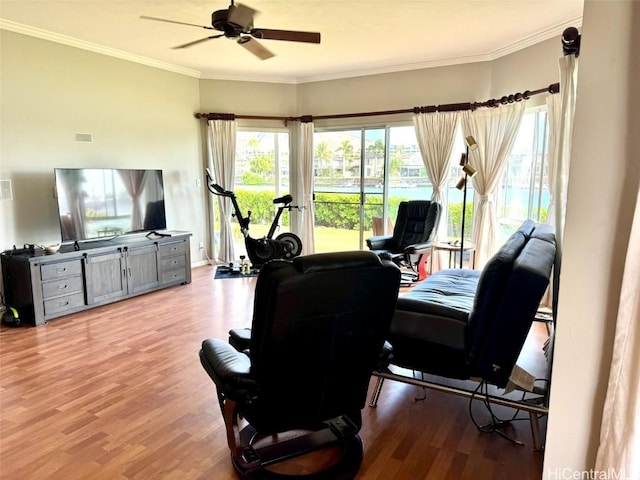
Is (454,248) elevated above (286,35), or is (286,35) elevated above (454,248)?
(286,35)

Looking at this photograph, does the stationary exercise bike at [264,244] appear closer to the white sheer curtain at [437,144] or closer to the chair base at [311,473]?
the white sheer curtain at [437,144]

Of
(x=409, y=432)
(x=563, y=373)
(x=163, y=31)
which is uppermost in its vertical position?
(x=163, y=31)

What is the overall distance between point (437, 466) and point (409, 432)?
282 millimetres

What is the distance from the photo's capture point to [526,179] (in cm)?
477

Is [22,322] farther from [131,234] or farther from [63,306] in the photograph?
[131,234]

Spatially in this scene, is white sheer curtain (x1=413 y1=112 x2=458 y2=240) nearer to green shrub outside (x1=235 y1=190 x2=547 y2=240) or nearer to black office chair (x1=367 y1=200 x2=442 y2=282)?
black office chair (x1=367 y1=200 x2=442 y2=282)

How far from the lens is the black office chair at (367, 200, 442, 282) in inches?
204

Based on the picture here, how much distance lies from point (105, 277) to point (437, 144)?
13.8ft

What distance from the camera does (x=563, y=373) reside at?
128 centimetres

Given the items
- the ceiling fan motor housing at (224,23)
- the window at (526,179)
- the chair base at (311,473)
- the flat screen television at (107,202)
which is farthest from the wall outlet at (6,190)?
the window at (526,179)

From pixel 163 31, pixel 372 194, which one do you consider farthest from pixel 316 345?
pixel 372 194

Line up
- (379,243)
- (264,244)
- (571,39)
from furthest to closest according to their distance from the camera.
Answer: (264,244)
(379,243)
(571,39)

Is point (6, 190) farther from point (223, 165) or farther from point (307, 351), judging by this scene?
point (307, 351)

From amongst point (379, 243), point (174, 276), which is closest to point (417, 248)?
point (379, 243)
